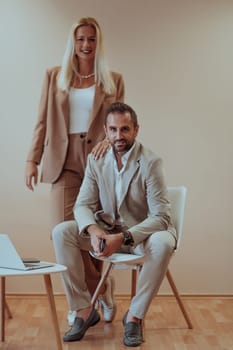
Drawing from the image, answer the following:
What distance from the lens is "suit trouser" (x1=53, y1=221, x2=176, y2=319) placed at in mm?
2941

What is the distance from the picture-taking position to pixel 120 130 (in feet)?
9.96

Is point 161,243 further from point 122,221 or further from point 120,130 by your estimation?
point 120,130

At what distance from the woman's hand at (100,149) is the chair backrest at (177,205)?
0.43 meters

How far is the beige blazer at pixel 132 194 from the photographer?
120 inches

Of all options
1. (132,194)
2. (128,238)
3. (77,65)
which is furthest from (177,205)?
(77,65)

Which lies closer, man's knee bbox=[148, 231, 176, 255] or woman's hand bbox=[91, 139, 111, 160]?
man's knee bbox=[148, 231, 176, 255]

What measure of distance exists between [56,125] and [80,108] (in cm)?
16

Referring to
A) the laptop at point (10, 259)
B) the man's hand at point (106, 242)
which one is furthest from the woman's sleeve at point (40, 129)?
the laptop at point (10, 259)

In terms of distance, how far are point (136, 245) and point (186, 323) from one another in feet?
2.07

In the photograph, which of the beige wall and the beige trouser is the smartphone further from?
the beige wall

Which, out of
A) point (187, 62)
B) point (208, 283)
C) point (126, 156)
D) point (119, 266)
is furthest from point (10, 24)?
point (208, 283)

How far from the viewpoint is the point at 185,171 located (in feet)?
13.0

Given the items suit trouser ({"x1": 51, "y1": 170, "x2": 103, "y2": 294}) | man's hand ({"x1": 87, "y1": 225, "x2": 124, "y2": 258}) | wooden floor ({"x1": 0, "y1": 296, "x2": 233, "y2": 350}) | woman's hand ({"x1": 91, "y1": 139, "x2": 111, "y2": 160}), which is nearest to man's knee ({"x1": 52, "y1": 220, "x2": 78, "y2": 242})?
man's hand ({"x1": 87, "y1": 225, "x2": 124, "y2": 258})

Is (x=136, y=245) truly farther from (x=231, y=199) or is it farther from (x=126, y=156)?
(x=231, y=199)
